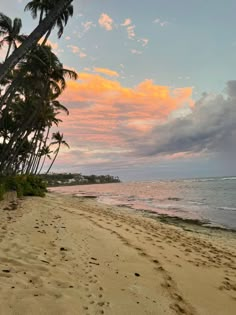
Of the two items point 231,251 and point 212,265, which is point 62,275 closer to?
point 212,265

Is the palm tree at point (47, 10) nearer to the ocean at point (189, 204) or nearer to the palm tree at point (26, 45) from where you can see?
the palm tree at point (26, 45)

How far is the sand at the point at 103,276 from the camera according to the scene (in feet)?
13.7

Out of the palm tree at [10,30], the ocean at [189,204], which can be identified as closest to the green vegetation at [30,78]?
the palm tree at [10,30]

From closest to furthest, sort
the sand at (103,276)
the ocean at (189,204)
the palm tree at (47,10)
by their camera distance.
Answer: the sand at (103,276), the palm tree at (47,10), the ocean at (189,204)

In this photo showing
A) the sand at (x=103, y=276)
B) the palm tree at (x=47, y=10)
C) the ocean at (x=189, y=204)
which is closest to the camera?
the sand at (x=103, y=276)

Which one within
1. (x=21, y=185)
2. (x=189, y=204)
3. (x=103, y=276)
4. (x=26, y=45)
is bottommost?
(x=189, y=204)

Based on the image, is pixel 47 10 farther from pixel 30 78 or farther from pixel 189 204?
pixel 189 204

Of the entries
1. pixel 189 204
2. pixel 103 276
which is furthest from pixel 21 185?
pixel 189 204

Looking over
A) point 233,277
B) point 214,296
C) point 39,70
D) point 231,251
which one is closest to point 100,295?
point 214,296

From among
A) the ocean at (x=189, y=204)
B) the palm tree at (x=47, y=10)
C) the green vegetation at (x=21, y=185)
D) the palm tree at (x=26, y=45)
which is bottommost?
the ocean at (x=189, y=204)

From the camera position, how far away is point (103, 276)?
547 cm

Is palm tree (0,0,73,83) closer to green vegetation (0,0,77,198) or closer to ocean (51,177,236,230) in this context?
green vegetation (0,0,77,198)

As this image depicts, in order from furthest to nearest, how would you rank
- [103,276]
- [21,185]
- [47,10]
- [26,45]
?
[21,185], [47,10], [26,45], [103,276]

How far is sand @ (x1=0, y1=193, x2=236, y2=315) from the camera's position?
4.18 metres
